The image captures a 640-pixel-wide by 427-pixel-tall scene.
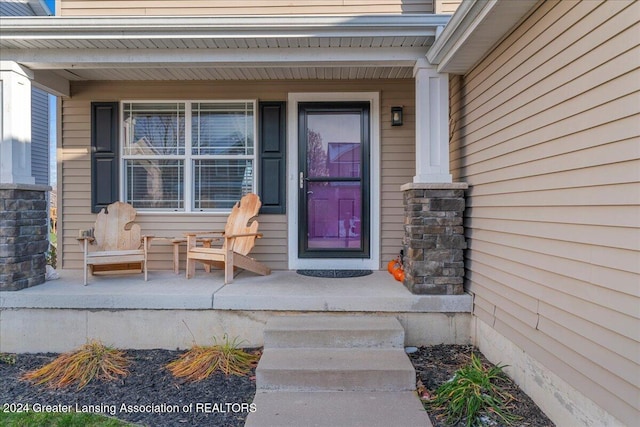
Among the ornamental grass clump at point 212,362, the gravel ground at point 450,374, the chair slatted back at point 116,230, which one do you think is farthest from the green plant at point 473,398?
the chair slatted back at point 116,230

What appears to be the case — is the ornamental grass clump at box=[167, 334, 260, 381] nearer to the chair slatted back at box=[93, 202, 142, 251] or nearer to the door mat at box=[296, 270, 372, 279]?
the door mat at box=[296, 270, 372, 279]

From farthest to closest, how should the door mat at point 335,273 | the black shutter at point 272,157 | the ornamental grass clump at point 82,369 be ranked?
1. the black shutter at point 272,157
2. the door mat at point 335,273
3. the ornamental grass clump at point 82,369

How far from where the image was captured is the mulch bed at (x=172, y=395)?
2.31 m

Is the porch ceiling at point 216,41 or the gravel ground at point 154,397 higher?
the porch ceiling at point 216,41

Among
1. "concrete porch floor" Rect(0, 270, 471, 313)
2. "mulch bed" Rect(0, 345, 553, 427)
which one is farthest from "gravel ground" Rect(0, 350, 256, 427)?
"concrete porch floor" Rect(0, 270, 471, 313)

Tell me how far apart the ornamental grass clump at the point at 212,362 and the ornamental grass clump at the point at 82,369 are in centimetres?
38

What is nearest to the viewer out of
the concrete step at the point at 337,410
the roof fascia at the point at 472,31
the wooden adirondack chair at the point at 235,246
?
the concrete step at the point at 337,410

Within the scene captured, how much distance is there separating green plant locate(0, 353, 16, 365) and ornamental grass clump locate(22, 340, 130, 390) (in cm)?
34

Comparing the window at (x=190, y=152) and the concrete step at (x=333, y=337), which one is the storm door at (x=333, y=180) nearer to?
the window at (x=190, y=152)

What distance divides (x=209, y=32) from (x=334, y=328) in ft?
8.36

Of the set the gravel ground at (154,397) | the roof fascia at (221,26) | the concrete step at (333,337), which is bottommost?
the gravel ground at (154,397)

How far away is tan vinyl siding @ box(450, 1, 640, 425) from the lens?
164 centimetres

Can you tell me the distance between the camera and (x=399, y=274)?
3.86 metres

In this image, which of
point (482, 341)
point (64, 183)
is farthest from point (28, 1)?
point (482, 341)
